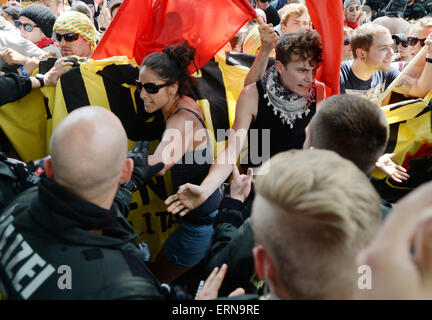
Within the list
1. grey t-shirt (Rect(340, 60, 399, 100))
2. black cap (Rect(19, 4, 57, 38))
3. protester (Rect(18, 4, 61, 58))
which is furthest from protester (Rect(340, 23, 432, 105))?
black cap (Rect(19, 4, 57, 38))

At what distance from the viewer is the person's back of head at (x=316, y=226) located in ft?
3.02

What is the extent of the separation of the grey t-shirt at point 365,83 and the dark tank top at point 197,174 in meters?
1.60

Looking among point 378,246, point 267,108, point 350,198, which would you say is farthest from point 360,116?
point 267,108

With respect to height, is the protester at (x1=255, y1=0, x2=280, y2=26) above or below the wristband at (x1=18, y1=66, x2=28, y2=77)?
below

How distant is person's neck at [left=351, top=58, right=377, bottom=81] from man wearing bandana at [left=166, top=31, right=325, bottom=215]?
35.9 inches

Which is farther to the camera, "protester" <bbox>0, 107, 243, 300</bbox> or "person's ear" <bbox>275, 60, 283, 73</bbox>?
"person's ear" <bbox>275, 60, 283, 73</bbox>

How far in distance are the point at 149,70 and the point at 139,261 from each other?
153 cm

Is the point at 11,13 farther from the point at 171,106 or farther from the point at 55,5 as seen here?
the point at 171,106

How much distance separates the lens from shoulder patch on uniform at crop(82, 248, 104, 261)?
1.23 meters

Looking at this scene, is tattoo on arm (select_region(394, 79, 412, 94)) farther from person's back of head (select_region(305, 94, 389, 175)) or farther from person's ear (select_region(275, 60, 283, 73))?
person's back of head (select_region(305, 94, 389, 175))

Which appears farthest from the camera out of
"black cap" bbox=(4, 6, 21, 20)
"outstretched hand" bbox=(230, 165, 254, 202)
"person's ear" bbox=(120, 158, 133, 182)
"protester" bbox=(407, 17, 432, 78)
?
"black cap" bbox=(4, 6, 21, 20)

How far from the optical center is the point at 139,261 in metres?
1.39

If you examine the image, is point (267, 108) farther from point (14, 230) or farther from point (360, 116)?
point (14, 230)

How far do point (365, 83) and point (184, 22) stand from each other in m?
1.72
